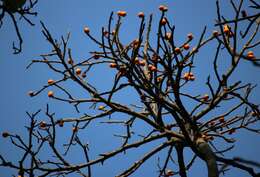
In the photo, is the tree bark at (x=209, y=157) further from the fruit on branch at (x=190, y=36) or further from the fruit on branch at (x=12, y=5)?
the fruit on branch at (x=12, y=5)

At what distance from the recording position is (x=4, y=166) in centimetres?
300

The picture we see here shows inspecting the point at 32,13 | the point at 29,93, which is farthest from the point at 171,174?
the point at 32,13

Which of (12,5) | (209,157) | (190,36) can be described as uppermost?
(190,36)

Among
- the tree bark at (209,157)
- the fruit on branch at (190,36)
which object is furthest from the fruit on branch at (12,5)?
the fruit on branch at (190,36)

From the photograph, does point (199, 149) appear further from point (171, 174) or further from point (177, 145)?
point (171, 174)

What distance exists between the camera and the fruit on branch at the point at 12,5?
8.69 ft

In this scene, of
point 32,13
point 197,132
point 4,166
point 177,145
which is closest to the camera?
point 4,166

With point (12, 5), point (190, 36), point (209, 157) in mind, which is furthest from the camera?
point (190, 36)

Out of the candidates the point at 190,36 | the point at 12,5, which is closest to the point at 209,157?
the point at 190,36

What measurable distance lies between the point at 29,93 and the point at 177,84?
260 centimetres

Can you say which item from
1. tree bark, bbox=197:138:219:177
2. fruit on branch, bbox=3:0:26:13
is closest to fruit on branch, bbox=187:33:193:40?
tree bark, bbox=197:138:219:177

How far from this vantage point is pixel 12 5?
2695 mm

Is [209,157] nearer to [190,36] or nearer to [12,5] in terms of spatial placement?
[190,36]

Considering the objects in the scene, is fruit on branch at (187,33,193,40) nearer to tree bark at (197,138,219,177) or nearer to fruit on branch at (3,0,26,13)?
tree bark at (197,138,219,177)
